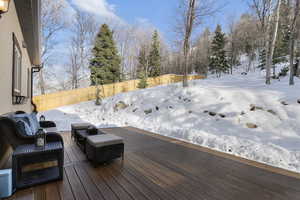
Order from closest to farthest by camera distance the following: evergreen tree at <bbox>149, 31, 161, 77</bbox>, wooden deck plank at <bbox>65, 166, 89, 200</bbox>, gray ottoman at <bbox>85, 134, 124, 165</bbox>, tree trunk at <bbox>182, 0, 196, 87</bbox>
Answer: wooden deck plank at <bbox>65, 166, 89, 200</bbox> → gray ottoman at <bbox>85, 134, 124, 165</bbox> → tree trunk at <bbox>182, 0, 196, 87</bbox> → evergreen tree at <bbox>149, 31, 161, 77</bbox>

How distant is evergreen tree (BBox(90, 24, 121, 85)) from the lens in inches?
603

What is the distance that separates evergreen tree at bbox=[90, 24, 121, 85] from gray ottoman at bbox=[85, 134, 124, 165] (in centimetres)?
1301

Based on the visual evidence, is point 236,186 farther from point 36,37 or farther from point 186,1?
point 186,1

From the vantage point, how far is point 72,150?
3.53 meters

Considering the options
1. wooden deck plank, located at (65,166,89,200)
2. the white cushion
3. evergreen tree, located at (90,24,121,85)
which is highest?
evergreen tree, located at (90,24,121,85)

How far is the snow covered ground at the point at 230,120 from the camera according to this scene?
3.73 metres

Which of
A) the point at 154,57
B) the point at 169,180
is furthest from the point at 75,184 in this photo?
the point at 154,57

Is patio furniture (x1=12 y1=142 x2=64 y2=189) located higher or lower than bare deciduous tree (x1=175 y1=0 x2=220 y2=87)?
lower

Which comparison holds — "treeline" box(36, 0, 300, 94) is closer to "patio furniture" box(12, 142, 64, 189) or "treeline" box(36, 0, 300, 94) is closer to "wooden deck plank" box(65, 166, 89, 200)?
"wooden deck plank" box(65, 166, 89, 200)

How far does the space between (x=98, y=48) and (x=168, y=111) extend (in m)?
11.3

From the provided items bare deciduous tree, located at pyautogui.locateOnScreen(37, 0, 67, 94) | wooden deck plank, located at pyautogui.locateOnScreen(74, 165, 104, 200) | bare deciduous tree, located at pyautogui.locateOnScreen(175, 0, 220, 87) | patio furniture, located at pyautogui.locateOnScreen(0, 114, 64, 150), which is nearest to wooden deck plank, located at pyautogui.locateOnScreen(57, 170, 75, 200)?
wooden deck plank, located at pyautogui.locateOnScreen(74, 165, 104, 200)

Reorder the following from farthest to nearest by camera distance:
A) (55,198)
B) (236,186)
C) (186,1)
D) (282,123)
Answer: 1. (186,1)
2. (282,123)
3. (236,186)
4. (55,198)

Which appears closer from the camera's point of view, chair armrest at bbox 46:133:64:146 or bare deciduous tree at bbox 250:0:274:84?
chair armrest at bbox 46:133:64:146

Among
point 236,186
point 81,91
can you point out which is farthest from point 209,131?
point 81,91
